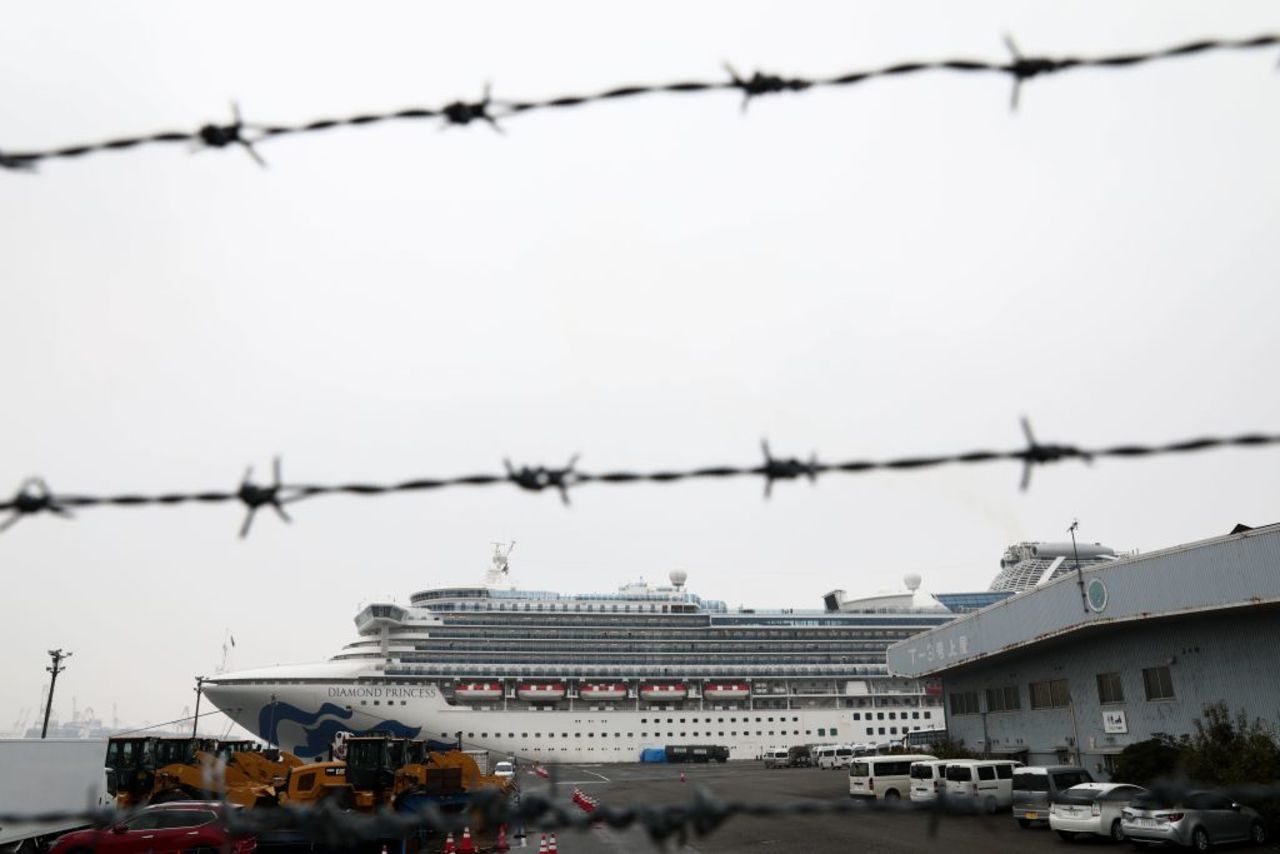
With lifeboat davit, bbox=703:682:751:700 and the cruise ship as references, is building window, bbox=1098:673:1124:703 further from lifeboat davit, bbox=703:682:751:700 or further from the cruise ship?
lifeboat davit, bbox=703:682:751:700

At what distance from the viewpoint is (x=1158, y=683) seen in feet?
62.6

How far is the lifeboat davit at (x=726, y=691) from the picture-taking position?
56.1m

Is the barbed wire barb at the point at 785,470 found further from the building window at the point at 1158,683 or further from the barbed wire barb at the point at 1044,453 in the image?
the building window at the point at 1158,683

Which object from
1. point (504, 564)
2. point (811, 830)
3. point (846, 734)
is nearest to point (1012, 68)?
point (811, 830)

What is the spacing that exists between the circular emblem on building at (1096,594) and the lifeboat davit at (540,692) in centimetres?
3922

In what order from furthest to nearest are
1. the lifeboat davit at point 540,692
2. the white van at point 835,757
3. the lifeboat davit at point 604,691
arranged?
1. the lifeboat davit at point 604,691
2. the lifeboat davit at point 540,692
3. the white van at point 835,757

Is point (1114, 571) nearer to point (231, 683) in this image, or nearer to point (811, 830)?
point (811, 830)

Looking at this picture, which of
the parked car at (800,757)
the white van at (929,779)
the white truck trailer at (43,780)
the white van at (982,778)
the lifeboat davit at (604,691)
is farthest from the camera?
the lifeboat davit at (604,691)

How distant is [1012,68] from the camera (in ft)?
8.50

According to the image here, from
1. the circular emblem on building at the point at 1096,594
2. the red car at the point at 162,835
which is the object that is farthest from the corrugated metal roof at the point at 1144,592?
the red car at the point at 162,835

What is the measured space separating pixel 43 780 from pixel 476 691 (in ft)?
131

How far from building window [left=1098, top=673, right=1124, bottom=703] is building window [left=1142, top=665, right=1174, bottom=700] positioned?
90 centimetres

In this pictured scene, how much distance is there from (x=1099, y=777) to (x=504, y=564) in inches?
2006

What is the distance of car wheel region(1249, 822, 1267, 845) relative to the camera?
13.0 m
